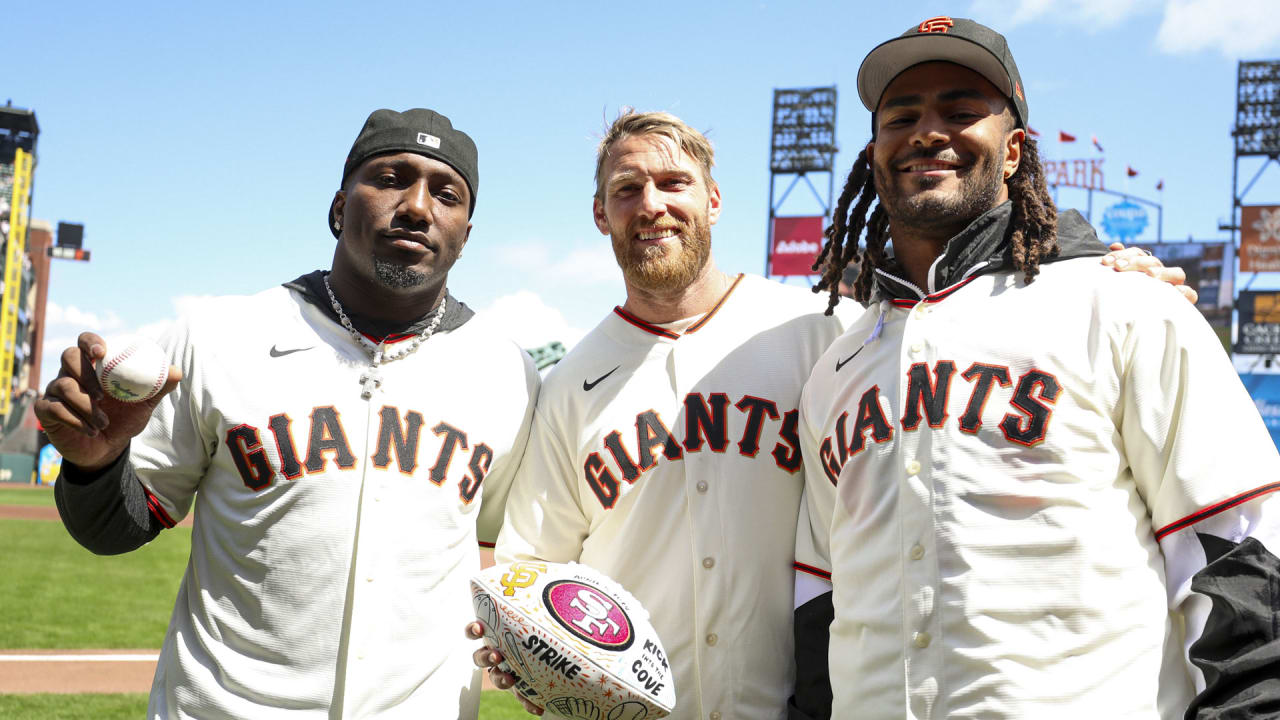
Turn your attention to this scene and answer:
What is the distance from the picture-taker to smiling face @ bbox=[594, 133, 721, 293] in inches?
139

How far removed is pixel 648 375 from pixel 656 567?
2.30 feet

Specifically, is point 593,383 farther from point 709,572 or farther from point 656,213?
point 709,572

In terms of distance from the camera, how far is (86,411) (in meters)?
2.58

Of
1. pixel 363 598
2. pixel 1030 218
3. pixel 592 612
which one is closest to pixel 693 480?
pixel 592 612

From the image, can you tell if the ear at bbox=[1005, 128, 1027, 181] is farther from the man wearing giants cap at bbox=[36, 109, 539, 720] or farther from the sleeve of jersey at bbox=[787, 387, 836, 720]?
the man wearing giants cap at bbox=[36, 109, 539, 720]

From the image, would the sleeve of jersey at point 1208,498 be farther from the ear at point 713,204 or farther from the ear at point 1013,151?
the ear at point 713,204

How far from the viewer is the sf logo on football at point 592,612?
9.22 ft

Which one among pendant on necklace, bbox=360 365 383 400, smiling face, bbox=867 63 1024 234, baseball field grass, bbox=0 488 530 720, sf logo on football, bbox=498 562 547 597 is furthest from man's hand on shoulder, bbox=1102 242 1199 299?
baseball field grass, bbox=0 488 530 720

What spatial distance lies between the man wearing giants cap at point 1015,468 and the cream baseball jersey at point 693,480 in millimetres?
332

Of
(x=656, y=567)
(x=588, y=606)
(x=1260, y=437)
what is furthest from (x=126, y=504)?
(x=1260, y=437)

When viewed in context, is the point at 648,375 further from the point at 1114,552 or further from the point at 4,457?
the point at 4,457

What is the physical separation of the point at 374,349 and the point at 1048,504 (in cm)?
219

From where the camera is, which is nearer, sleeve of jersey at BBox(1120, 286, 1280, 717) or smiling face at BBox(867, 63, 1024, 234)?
sleeve of jersey at BBox(1120, 286, 1280, 717)

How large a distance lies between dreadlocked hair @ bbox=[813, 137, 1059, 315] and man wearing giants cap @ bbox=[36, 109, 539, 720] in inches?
51.6
